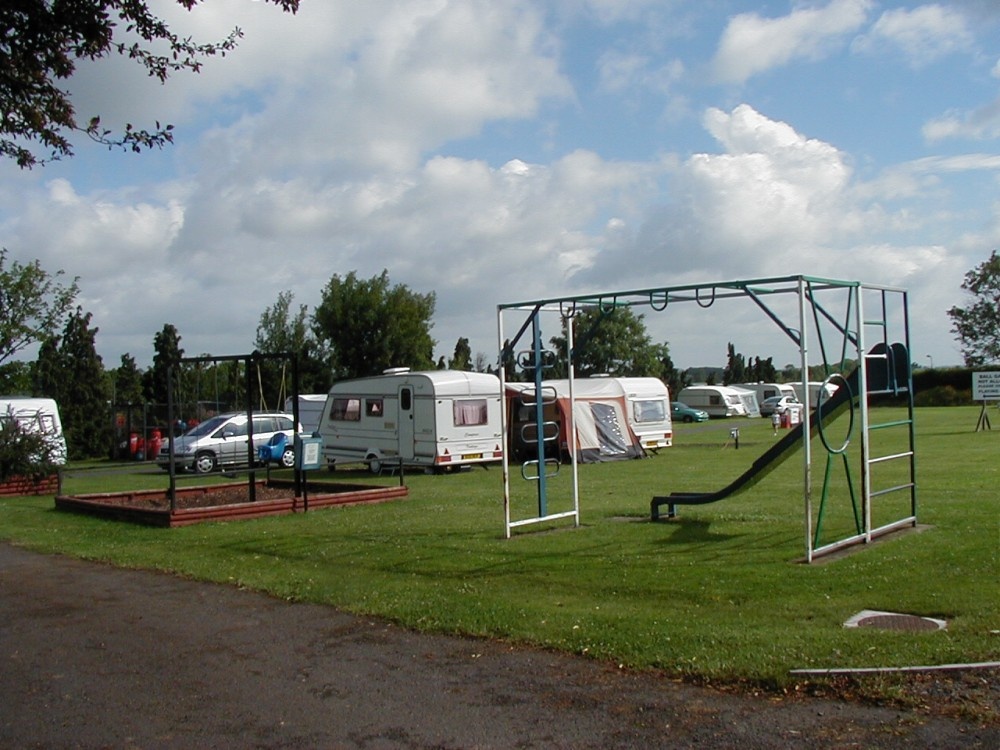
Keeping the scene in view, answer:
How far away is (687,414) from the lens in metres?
60.7

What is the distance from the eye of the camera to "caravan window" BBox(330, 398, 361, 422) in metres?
27.3

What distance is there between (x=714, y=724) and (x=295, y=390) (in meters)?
11.1

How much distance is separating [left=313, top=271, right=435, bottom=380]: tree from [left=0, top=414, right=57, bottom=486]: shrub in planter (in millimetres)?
28803

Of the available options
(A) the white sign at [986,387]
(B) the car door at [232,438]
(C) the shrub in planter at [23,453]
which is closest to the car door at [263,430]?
(B) the car door at [232,438]

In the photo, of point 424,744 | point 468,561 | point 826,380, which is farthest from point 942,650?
point 468,561

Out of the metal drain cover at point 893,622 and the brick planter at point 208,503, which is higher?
the brick planter at point 208,503

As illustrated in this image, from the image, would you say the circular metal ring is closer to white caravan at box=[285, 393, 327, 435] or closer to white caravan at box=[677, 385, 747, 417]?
white caravan at box=[285, 393, 327, 435]

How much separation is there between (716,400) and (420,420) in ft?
138

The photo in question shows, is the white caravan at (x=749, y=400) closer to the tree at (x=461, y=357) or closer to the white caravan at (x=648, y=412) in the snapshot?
the tree at (x=461, y=357)

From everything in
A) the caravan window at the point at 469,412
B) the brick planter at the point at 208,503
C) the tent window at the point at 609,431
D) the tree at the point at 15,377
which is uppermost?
the tree at the point at 15,377

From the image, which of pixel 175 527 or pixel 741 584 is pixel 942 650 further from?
pixel 175 527

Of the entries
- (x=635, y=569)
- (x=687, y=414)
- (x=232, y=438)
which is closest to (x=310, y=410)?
(x=232, y=438)

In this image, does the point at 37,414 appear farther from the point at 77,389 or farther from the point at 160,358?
the point at 160,358

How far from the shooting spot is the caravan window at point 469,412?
83.1 ft
